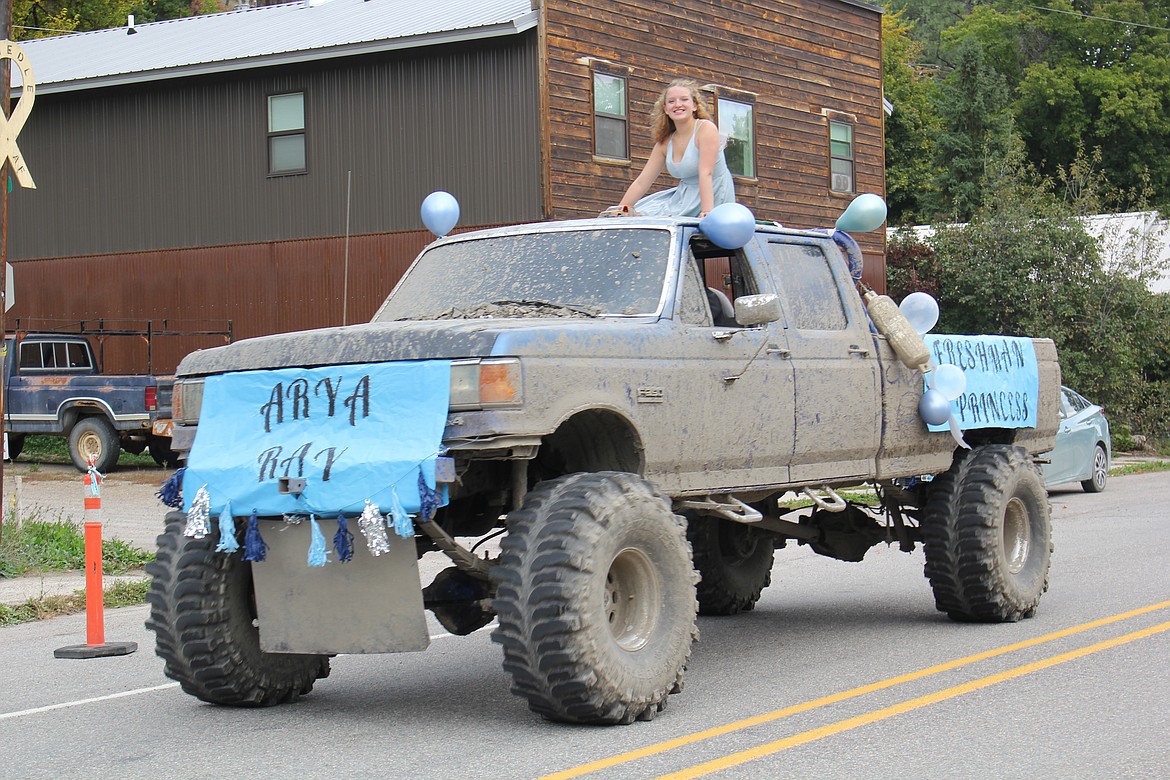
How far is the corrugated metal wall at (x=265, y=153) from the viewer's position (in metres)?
24.1

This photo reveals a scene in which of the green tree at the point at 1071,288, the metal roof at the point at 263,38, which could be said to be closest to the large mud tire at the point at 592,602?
the metal roof at the point at 263,38

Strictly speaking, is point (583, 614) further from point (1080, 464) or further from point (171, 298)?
point (171, 298)

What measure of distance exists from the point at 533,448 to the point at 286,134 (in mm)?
20956

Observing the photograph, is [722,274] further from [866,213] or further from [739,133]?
[739,133]

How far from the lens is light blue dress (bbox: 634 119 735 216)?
8.92 metres

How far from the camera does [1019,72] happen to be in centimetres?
6638

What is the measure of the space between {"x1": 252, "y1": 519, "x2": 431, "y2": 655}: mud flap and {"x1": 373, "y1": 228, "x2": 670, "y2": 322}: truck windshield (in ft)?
4.97

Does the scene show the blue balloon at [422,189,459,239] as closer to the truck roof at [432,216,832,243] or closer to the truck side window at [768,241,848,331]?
the truck roof at [432,216,832,243]

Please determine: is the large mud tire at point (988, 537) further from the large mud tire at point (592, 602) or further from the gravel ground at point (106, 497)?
the gravel ground at point (106, 497)

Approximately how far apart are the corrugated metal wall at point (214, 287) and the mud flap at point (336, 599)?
59.7 feet

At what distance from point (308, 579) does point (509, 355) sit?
1338 mm

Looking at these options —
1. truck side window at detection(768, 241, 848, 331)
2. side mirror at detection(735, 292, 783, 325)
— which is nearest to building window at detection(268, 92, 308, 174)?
truck side window at detection(768, 241, 848, 331)

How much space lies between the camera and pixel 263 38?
91.1 feet

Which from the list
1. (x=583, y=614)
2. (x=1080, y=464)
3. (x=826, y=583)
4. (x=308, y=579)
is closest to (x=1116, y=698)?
(x=583, y=614)
